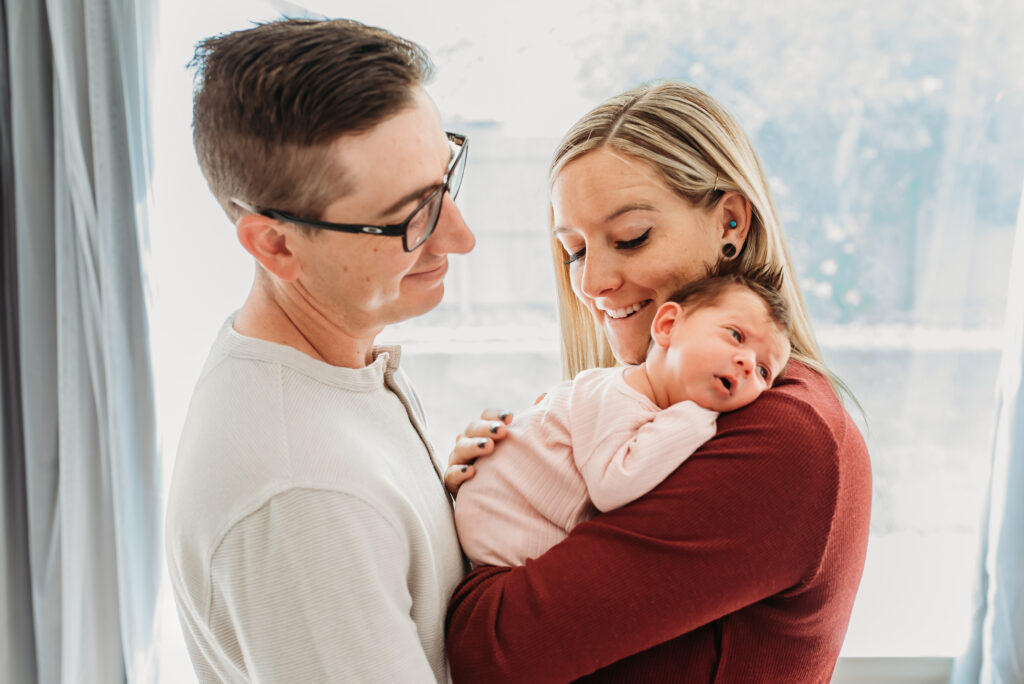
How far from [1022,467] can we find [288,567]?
7.07ft

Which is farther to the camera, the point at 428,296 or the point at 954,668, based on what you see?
the point at 954,668

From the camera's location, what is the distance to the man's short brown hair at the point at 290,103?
88 cm

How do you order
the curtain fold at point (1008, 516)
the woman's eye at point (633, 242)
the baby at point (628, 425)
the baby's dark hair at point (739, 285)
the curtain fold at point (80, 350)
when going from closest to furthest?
1. the baby at point (628, 425)
2. the baby's dark hair at point (739, 285)
3. the woman's eye at point (633, 242)
4. the curtain fold at point (80, 350)
5. the curtain fold at point (1008, 516)

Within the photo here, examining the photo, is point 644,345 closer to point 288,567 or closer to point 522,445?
point 522,445

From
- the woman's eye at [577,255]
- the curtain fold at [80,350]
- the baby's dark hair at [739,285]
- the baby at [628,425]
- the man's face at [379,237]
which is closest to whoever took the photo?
the man's face at [379,237]

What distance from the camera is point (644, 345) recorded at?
1380mm

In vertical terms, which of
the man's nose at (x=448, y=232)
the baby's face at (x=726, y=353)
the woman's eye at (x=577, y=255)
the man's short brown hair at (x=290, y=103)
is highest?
the man's short brown hair at (x=290, y=103)

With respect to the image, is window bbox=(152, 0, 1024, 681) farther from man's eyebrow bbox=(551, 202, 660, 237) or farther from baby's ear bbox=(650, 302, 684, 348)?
baby's ear bbox=(650, 302, 684, 348)

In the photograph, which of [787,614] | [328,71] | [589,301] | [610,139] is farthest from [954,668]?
[328,71]

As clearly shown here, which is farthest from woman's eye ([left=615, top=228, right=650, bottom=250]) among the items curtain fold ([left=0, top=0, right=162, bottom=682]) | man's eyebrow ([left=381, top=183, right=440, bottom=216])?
curtain fold ([left=0, top=0, right=162, bottom=682])


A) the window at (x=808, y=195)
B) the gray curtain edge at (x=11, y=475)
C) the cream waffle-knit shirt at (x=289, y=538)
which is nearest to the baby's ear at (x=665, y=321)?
the cream waffle-knit shirt at (x=289, y=538)

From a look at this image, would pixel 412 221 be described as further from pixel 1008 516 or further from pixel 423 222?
pixel 1008 516

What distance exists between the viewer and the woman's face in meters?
1.24

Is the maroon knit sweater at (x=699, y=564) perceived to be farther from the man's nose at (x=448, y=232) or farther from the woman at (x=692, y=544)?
the man's nose at (x=448, y=232)
